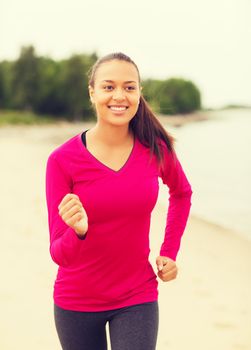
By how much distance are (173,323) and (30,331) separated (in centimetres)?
140

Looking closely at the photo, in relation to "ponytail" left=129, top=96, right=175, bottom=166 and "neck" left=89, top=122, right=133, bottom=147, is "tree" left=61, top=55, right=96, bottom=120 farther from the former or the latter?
"neck" left=89, top=122, right=133, bottom=147

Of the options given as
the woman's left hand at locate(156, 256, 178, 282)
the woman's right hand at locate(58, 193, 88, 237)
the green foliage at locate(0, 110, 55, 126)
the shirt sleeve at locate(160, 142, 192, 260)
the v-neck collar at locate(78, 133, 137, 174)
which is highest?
the v-neck collar at locate(78, 133, 137, 174)

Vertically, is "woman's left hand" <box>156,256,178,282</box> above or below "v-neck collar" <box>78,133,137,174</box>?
below

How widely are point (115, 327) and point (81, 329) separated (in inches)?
5.7

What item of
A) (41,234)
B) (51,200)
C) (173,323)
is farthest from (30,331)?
(41,234)

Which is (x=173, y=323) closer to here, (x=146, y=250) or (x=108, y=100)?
(x=146, y=250)

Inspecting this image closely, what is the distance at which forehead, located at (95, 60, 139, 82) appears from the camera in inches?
84.9

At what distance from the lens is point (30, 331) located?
4.65 m

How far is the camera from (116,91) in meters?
2.14

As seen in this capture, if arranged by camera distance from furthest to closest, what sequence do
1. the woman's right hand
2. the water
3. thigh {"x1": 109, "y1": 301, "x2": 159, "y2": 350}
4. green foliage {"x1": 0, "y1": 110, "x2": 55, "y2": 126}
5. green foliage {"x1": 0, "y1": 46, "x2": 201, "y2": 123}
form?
green foliage {"x1": 0, "y1": 46, "x2": 201, "y2": 123} < green foliage {"x1": 0, "y1": 110, "x2": 55, "y2": 126} < the water < thigh {"x1": 109, "y1": 301, "x2": 159, "y2": 350} < the woman's right hand

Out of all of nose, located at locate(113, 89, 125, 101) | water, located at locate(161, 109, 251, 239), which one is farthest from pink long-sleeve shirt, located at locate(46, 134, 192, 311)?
water, located at locate(161, 109, 251, 239)

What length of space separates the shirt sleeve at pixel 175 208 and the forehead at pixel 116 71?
1.53 feet

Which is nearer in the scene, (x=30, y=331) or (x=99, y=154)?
(x=99, y=154)

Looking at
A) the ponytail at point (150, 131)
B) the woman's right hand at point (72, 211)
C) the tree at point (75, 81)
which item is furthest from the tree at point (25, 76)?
the woman's right hand at point (72, 211)
